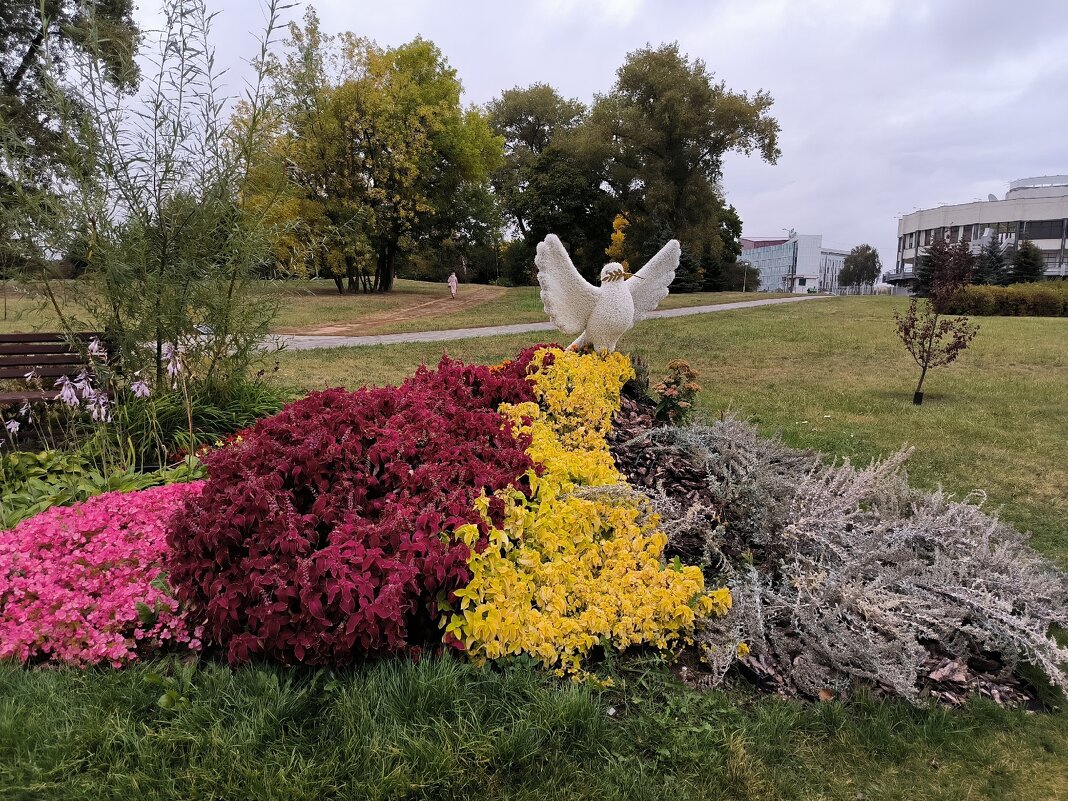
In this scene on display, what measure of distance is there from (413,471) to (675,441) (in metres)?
2.04

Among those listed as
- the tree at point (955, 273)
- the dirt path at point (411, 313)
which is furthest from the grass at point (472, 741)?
the dirt path at point (411, 313)

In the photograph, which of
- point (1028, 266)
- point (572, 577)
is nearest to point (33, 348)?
point (572, 577)

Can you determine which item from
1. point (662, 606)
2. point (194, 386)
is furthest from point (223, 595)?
point (194, 386)

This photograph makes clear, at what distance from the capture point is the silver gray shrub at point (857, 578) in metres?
2.37

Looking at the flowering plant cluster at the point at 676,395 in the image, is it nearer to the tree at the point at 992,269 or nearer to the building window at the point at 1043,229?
the tree at the point at 992,269

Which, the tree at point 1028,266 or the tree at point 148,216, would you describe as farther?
the tree at point 1028,266

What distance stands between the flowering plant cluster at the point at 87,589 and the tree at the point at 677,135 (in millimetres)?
24542

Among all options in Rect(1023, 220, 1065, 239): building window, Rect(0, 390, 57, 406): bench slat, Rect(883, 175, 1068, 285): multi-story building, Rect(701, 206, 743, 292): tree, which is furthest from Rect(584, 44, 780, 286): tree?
Rect(1023, 220, 1065, 239): building window

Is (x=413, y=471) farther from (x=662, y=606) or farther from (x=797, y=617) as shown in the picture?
(x=797, y=617)

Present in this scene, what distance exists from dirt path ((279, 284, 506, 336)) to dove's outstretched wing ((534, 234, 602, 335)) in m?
10.8

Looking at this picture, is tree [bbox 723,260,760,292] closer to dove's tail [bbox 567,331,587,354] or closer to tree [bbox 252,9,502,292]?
tree [bbox 252,9,502,292]

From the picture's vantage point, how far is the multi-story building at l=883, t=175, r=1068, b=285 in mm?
55031

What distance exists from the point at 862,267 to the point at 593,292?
7392cm

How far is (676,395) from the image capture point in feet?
15.2
